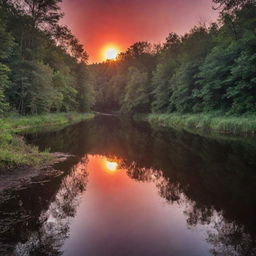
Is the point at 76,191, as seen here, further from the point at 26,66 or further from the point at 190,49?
the point at 190,49

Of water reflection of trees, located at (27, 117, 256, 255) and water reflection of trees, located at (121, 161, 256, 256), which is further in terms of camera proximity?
water reflection of trees, located at (27, 117, 256, 255)

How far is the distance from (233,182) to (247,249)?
16.0 ft

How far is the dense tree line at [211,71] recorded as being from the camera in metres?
27.3

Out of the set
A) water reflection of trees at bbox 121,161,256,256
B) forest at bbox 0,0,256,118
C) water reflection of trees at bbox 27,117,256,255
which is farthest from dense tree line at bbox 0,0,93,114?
water reflection of trees at bbox 121,161,256,256

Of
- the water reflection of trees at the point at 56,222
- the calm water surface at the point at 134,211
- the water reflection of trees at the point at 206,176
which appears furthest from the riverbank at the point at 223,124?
the water reflection of trees at the point at 56,222

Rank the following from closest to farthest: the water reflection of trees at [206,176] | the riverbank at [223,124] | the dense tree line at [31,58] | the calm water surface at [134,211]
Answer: the calm water surface at [134,211], the water reflection of trees at [206,176], the riverbank at [223,124], the dense tree line at [31,58]

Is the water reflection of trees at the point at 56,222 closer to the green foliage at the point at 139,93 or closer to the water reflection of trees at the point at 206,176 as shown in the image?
the water reflection of trees at the point at 206,176

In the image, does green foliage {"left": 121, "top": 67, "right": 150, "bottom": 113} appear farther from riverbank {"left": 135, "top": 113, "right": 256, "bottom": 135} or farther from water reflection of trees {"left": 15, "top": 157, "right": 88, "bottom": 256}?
water reflection of trees {"left": 15, "top": 157, "right": 88, "bottom": 256}

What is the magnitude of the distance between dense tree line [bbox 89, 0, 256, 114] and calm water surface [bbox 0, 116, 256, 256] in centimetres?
1683

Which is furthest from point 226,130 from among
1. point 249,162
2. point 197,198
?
point 197,198

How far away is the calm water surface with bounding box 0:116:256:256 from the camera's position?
5.36 metres

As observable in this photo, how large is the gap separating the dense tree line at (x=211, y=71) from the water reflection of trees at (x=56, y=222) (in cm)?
2121

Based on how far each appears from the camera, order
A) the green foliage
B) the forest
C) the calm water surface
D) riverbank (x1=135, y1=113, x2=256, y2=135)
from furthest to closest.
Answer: the green foliage < the forest < riverbank (x1=135, y1=113, x2=256, y2=135) < the calm water surface

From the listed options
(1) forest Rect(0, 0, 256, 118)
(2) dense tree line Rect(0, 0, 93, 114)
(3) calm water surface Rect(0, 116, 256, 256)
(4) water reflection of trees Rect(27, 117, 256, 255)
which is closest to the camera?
(3) calm water surface Rect(0, 116, 256, 256)
